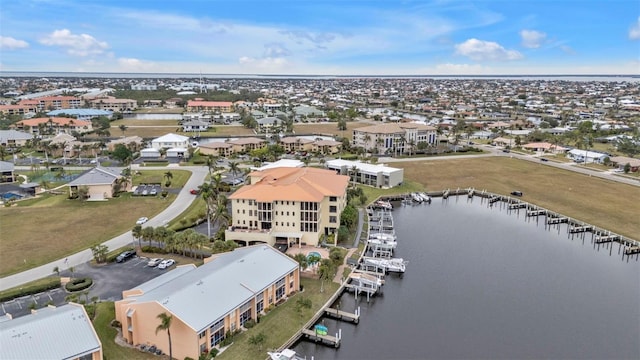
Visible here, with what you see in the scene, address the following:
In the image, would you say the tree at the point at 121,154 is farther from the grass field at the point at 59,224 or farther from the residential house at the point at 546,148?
the residential house at the point at 546,148

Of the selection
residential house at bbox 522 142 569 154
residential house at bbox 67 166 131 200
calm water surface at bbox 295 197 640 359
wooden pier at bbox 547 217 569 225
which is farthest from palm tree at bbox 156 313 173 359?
residential house at bbox 522 142 569 154

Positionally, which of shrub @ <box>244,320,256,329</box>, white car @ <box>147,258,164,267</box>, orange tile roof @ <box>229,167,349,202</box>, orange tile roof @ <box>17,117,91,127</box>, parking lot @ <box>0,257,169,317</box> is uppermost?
orange tile roof @ <box>17,117,91,127</box>

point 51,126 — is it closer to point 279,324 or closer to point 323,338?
point 279,324

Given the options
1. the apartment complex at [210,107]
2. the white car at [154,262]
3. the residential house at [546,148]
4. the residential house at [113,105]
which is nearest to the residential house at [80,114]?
the residential house at [113,105]

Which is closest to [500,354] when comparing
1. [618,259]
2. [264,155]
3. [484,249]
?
[484,249]

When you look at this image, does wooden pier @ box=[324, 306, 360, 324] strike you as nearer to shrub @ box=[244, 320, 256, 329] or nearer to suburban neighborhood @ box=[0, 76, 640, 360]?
suburban neighborhood @ box=[0, 76, 640, 360]

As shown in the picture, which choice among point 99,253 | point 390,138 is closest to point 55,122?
point 390,138
